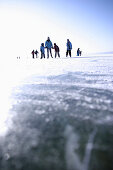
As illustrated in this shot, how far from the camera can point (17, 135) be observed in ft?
2.05

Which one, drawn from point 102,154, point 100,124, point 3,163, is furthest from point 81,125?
point 3,163

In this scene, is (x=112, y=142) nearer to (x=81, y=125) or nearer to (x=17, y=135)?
(x=81, y=125)

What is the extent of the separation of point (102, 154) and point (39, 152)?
0.73 ft

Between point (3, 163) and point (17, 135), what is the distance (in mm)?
144

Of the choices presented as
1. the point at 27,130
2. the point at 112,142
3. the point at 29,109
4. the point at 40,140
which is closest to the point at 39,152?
the point at 40,140

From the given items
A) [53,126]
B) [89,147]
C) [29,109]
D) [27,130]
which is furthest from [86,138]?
[29,109]

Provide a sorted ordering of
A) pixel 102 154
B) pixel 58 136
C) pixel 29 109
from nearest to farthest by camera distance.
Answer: pixel 102 154 → pixel 58 136 → pixel 29 109

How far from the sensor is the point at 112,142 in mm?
538

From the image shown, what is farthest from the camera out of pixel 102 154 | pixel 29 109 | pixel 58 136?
pixel 29 109

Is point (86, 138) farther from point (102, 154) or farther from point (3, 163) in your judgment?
point (3, 163)

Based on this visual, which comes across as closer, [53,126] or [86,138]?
[86,138]

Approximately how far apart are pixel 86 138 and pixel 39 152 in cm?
19

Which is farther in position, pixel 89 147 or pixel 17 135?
pixel 17 135

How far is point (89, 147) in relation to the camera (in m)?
0.50
